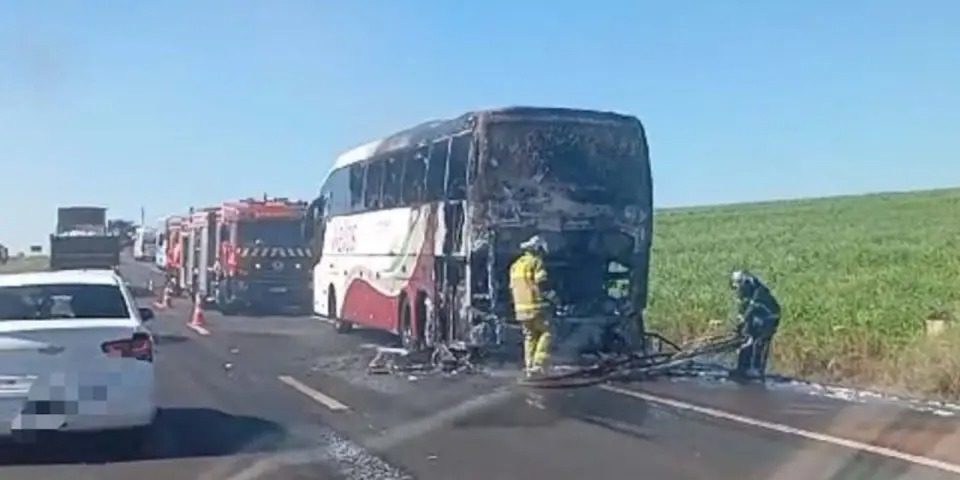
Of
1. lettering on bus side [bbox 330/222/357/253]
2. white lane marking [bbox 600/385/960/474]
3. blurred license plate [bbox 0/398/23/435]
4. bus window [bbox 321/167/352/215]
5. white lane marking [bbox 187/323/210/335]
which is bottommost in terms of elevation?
white lane marking [bbox 187/323/210/335]

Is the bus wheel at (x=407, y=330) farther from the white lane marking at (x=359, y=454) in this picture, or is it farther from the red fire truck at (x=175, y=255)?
the red fire truck at (x=175, y=255)

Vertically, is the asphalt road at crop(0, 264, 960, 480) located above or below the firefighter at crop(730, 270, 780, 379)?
below

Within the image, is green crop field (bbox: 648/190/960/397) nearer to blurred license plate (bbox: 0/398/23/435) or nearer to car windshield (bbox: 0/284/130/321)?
car windshield (bbox: 0/284/130/321)

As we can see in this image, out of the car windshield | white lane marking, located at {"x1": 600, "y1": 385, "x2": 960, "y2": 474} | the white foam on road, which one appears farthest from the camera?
the car windshield

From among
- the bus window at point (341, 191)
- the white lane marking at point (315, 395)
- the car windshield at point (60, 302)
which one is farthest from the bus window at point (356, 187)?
the car windshield at point (60, 302)

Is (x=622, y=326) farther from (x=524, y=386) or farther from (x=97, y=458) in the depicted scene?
(x=97, y=458)

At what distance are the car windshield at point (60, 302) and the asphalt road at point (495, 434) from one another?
1.11 meters

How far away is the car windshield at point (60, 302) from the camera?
1244 cm

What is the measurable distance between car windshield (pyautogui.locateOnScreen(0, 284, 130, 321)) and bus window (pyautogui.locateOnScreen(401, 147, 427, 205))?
31.4ft

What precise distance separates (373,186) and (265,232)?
1105 centimetres

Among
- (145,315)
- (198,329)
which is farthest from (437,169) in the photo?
(198,329)

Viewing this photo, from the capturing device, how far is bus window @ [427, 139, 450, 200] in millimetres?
21188

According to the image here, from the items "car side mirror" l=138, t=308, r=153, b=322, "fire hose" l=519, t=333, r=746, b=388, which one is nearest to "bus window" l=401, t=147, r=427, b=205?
"fire hose" l=519, t=333, r=746, b=388

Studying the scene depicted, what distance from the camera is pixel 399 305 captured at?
2350cm
